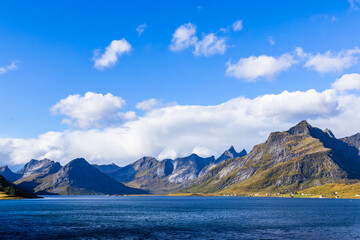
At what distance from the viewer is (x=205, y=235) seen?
97562 mm

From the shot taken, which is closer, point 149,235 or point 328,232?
point 149,235

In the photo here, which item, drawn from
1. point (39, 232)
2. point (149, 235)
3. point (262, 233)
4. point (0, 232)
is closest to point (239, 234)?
point (262, 233)

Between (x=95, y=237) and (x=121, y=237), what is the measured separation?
757 centimetres

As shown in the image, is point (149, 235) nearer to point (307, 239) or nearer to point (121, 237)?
point (121, 237)

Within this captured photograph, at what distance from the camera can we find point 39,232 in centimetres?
10250

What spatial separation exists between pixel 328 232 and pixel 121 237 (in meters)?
70.5

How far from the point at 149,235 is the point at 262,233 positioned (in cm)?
3723

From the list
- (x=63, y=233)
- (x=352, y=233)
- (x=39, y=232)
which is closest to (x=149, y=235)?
(x=63, y=233)

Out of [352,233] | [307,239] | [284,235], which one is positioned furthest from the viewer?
[352,233]

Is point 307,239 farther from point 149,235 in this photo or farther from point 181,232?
point 149,235

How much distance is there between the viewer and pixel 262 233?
104 m

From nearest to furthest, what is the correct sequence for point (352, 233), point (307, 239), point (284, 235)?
1. point (307, 239)
2. point (284, 235)
3. point (352, 233)

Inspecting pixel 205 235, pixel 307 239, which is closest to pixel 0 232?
pixel 205 235

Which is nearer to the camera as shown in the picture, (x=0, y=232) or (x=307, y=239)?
(x=307, y=239)
